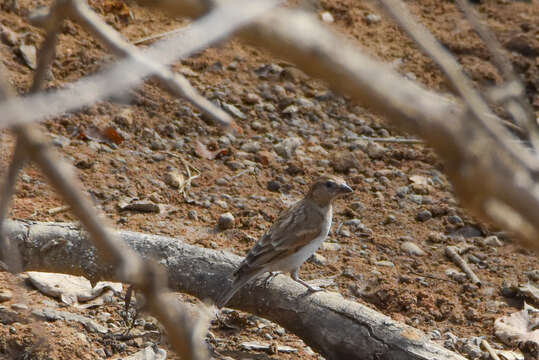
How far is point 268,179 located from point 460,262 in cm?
181


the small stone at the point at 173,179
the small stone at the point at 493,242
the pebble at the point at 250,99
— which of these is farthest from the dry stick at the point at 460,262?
the pebble at the point at 250,99

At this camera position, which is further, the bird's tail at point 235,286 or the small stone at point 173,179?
the small stone at point 173,179

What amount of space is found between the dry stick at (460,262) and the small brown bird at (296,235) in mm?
950

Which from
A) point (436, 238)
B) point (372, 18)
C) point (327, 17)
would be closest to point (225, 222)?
point (436, 238)

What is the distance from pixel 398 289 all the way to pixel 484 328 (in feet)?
2.08

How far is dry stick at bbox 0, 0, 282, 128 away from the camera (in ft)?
4.45

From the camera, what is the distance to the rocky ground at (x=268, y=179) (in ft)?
17.3

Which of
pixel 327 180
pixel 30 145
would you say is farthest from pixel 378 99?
pixel 327 180

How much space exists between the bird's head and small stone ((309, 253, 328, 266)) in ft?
1.29

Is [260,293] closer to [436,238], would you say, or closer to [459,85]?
[436,238]

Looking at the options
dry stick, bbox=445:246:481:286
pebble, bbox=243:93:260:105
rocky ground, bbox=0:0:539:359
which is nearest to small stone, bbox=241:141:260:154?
rocky ground, bbox=0:0:539:359

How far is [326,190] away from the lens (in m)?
6.37

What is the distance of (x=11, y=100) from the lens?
1.44 metres

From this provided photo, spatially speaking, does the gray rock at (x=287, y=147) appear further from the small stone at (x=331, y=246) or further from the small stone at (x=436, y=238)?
the small stone at (x=436, y=238)
